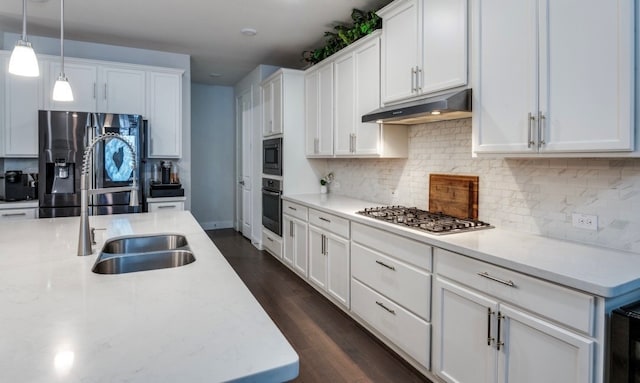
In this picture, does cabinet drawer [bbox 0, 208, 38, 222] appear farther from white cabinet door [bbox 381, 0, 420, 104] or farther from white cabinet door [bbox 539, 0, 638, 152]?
white cabinet door [bbox 539, 0, 638, 152]

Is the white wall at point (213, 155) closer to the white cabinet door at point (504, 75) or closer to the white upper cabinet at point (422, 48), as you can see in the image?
the white upper cabinet at point (422, 48)

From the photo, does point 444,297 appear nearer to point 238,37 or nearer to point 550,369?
point 550,369

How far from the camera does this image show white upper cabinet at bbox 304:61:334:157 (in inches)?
154

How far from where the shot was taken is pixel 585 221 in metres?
1.90

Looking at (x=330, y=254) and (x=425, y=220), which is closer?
(x=425, y=220)

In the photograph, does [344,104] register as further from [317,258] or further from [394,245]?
[394,245]

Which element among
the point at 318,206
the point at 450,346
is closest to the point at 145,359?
the point at 450,346

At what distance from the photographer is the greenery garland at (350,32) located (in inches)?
124

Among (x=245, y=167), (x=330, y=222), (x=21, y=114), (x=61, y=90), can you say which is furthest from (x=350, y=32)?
(x=21, y=114)

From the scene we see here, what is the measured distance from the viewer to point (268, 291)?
370cm

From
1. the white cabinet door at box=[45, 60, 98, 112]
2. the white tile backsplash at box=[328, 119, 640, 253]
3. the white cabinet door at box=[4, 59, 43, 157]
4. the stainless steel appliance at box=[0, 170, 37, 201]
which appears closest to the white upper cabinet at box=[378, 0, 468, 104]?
the white tile backsplash at box=[328, 119, 640, 253]

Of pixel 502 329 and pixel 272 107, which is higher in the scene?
pixel 272 107

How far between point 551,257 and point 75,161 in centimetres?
413

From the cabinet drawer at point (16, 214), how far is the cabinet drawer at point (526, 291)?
12.8ft
